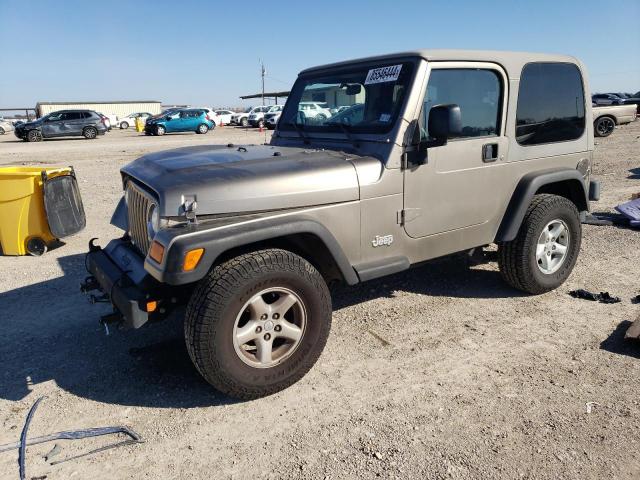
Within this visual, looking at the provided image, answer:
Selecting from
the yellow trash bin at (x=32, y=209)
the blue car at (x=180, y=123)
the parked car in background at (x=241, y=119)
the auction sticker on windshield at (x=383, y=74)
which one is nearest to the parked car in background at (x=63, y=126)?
the blue car at (x=180, y=123)

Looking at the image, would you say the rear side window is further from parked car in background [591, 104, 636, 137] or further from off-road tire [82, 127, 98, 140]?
off-road tire [82, 127, 98, 140]

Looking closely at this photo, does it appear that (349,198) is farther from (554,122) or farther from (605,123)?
(605,123)

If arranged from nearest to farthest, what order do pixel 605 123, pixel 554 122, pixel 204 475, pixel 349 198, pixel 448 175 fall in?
pixel 204 475 → pixel 349 198 → pixel 448 175 → pixel 554 122 → pixel 605 123

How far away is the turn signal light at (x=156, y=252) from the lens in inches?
107

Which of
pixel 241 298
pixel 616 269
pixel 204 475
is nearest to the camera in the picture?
pixel 204 475

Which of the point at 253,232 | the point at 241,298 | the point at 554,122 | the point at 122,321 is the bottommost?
the point at 122,321

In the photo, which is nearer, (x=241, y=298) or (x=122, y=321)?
(x=241, y=298)

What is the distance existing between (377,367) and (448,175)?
4.89ft

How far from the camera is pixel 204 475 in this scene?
250 centimetres

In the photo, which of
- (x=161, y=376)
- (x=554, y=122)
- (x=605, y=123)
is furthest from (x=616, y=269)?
(x=605, y=123)

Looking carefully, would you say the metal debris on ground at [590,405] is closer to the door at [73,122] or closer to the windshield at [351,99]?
the windshield at [351,99]

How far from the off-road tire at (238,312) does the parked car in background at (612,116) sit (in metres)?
18.8

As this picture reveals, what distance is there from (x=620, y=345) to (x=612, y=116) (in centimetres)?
1801

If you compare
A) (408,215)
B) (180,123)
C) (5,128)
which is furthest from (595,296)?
(5,128)
